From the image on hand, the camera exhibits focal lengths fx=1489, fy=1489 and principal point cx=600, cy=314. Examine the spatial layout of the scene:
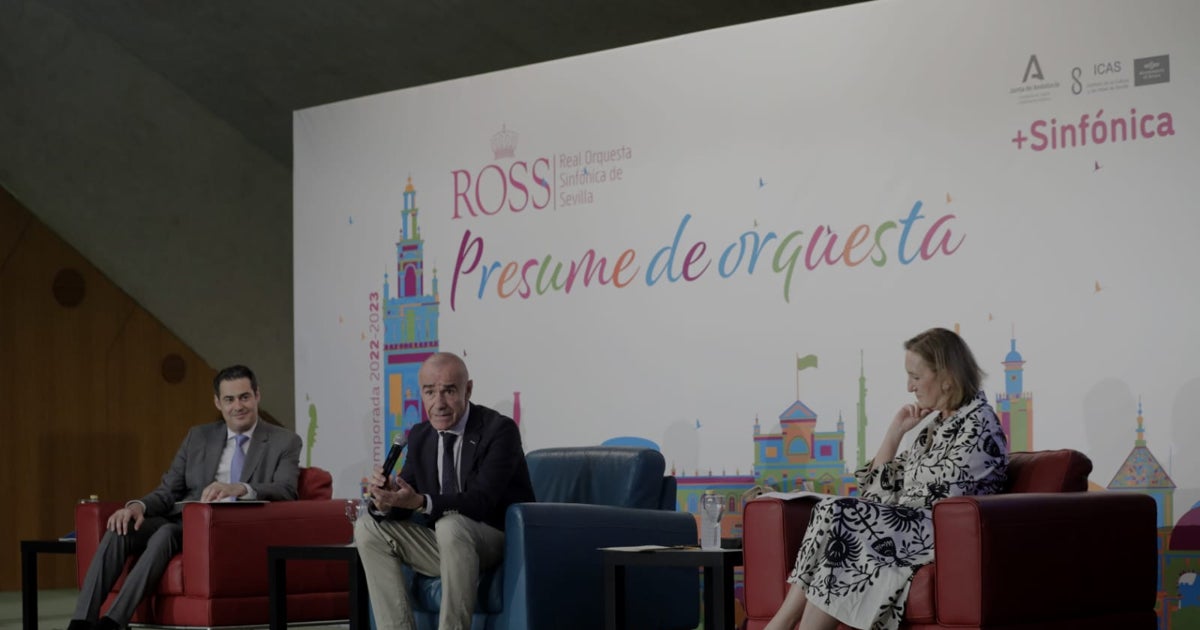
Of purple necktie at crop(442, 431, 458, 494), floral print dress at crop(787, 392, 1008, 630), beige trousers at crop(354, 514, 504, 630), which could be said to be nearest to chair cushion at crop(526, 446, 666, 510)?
purple necktie at crop(442, 431, 458, 494)

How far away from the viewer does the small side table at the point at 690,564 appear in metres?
4.31

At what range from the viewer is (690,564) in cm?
434

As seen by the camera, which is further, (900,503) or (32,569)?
(32,569)

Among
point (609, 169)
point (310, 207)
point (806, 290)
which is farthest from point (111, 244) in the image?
point (806, 290)

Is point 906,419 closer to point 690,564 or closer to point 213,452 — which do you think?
point 690,564

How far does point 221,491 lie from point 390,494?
138 centimetres

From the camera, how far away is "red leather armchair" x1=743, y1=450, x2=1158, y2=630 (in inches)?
152

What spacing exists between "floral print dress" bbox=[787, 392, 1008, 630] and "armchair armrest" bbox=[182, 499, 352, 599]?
237 cm

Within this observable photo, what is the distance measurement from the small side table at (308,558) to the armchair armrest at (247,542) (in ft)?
0.55

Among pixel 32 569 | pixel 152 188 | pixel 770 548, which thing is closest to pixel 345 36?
pixel 152 188

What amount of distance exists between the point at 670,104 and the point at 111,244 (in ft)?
16.6

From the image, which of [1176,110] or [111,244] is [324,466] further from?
[1176,110]

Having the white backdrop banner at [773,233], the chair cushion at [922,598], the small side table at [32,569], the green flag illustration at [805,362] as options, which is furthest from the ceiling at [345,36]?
the chair cushion at [922,598]

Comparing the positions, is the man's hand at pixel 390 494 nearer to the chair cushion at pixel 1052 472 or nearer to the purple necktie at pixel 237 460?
the purple necktie at pixel 237 460
